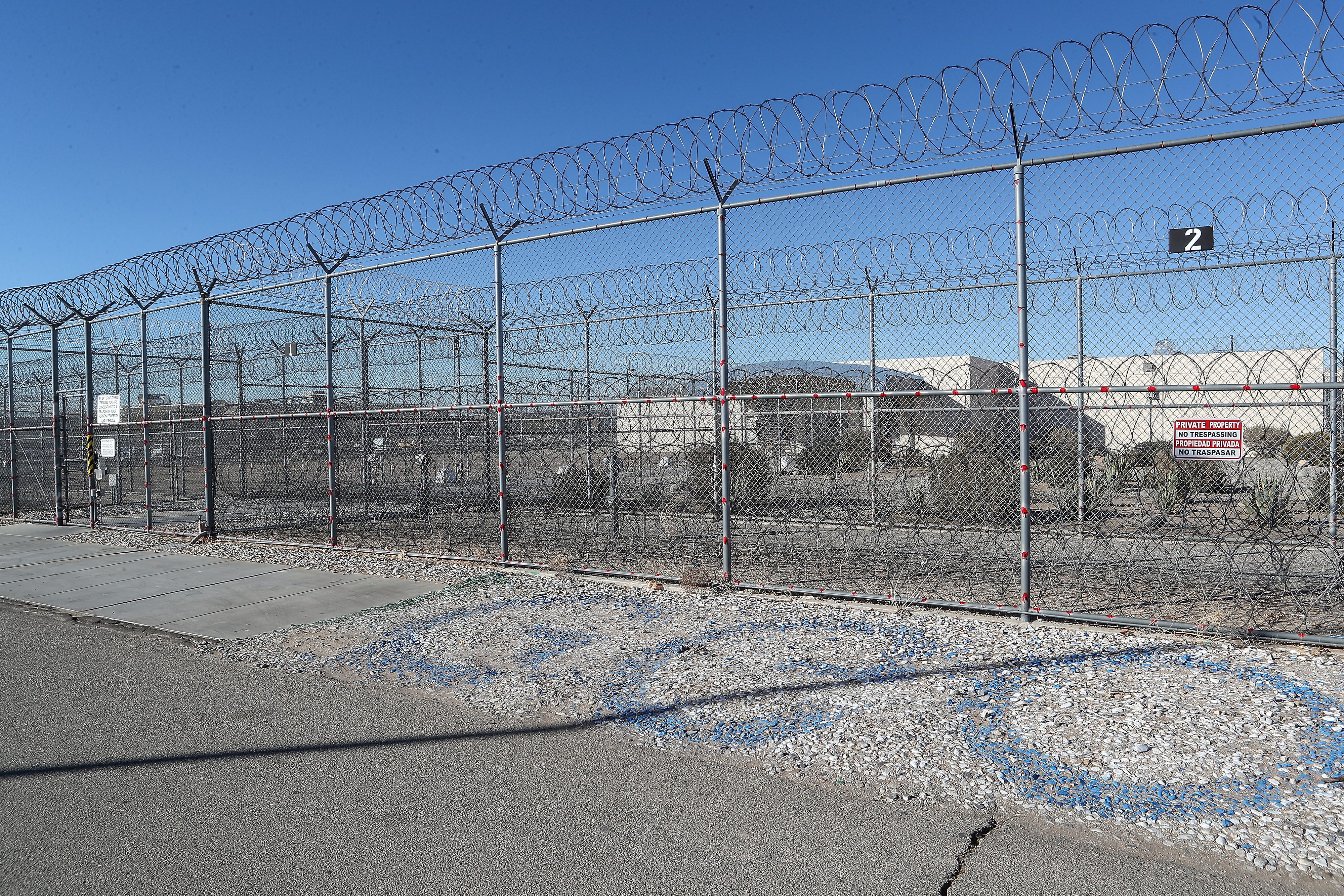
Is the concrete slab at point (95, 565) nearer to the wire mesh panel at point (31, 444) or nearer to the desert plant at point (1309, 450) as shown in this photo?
the wire mesh panel at point (31, 444)

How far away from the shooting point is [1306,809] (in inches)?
145

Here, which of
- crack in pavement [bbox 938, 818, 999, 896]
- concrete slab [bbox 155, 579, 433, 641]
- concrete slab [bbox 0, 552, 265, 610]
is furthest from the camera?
concrete slab [bbox 0, 552, 265, 610]

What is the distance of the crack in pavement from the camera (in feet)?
10.5

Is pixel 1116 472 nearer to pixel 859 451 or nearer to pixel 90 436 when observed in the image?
pixel 859 451

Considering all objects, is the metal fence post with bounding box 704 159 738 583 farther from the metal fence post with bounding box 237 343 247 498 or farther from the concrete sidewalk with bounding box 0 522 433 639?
the metal fence post with bounding box 237 343 247 498

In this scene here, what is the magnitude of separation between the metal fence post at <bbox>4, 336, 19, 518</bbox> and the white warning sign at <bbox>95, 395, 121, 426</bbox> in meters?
2.94

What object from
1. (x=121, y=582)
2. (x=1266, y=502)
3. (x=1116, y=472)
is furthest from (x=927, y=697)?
(x=1116, y=472)

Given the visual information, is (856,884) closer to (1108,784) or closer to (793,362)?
(1108,784)

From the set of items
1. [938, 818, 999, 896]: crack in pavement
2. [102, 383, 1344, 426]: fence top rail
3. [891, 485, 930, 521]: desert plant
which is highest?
[102, 383, 1344, 426]: fence top rail

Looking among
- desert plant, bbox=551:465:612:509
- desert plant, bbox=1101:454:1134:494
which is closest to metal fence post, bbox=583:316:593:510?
desert plant, bbox=551:465:612:509

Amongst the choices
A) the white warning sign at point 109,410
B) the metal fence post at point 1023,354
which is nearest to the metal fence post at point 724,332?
the metal fence post at point 1023,354

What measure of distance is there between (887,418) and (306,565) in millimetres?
8615

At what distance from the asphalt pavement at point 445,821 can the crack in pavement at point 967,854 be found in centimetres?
1

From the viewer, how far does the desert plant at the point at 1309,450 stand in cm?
812
